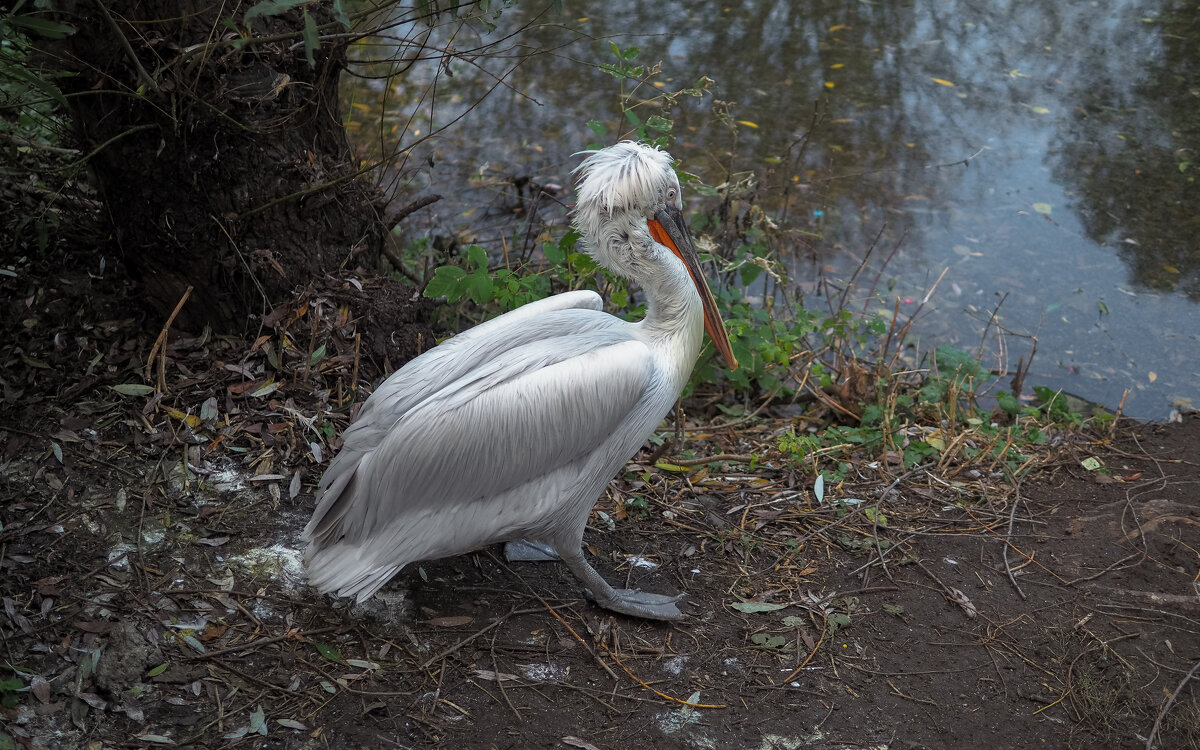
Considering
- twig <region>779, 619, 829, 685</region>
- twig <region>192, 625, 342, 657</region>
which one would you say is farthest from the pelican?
twig <region>779, 619, 829, 685</region>

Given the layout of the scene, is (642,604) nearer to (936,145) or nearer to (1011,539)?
(1011,539)

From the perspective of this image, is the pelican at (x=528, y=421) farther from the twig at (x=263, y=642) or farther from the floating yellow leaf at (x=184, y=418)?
the floating yellow leaf at (x=184, y=418)

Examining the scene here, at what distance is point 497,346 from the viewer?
2.92m

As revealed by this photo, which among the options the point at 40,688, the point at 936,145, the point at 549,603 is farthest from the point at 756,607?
the point at 936,145

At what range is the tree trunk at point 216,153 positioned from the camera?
10.7 ft

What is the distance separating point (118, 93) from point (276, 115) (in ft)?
1.82

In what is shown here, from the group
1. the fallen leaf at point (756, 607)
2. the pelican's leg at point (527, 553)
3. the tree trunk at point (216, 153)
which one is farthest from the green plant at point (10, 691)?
the fallen leaf at point (756, 607)

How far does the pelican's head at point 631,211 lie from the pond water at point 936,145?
150 centimetres

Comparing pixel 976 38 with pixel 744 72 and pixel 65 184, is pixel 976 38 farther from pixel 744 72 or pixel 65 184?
pixel 65 184

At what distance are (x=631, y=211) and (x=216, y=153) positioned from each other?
1692 millimetres

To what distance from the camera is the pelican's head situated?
291 cm

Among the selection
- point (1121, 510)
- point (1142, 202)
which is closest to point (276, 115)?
point (1121, 510)

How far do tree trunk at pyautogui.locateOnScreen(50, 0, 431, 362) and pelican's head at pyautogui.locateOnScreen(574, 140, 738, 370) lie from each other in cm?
118

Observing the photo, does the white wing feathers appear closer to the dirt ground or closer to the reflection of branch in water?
the dirt ground
